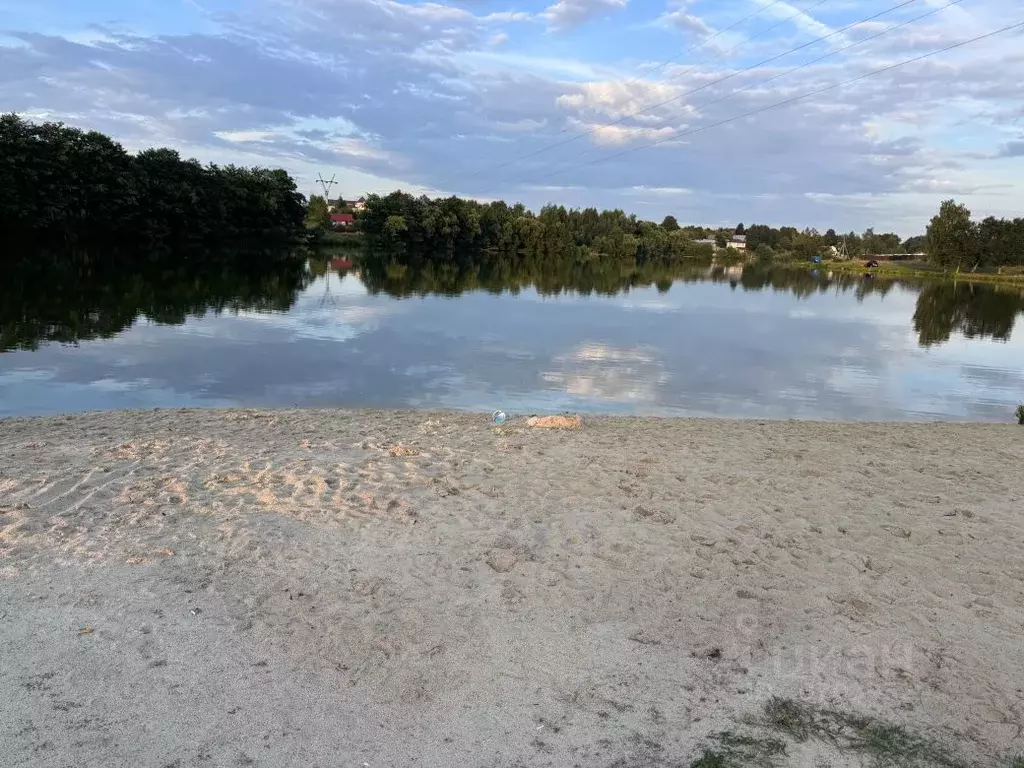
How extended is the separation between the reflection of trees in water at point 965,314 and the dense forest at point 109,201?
4640 cm

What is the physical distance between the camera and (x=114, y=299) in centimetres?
2798

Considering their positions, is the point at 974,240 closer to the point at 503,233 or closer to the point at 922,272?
the point at 922,272

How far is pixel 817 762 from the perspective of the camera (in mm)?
3600

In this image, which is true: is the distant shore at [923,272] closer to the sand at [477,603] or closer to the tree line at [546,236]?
the tree line at [546,236]

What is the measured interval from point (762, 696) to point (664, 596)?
127cm

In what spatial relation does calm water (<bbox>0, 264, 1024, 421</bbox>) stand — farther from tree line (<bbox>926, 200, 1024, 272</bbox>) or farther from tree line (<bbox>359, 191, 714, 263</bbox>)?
tree line (<bbox>926, 200, 1024, 272</bbox>)

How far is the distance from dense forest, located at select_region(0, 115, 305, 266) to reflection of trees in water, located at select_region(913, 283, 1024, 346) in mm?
46404

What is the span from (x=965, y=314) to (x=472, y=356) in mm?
36430

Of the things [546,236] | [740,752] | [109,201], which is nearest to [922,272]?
[546,236]

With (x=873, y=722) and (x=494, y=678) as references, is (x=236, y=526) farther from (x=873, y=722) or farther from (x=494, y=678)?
(x=873, y=722)

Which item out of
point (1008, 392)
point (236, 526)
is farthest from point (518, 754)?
point (1008, 392)

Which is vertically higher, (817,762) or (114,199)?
(114,199)

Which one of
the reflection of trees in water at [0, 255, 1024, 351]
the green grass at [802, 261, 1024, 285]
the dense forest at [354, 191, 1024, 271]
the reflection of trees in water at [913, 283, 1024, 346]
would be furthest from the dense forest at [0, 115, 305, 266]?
the green grass at [802, 261, 1024, 285]

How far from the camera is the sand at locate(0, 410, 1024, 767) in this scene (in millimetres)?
3797
